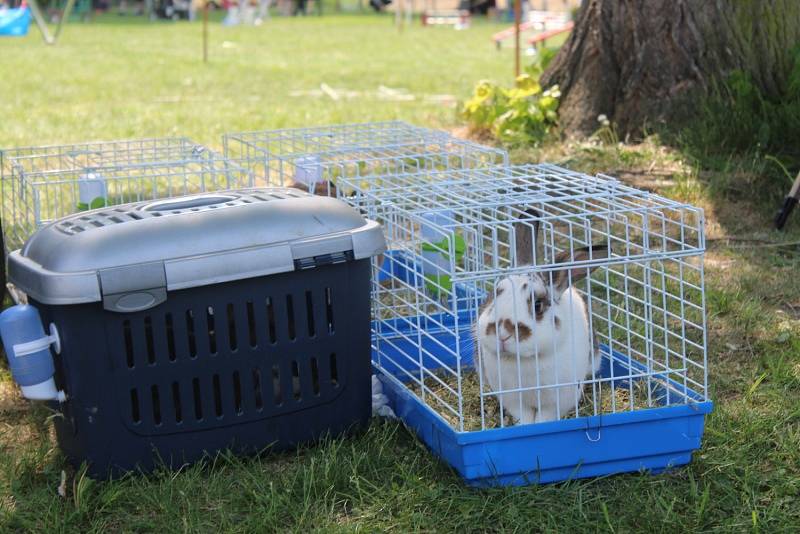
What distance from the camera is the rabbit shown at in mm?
2252

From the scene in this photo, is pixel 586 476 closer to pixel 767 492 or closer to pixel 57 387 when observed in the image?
pixel 767 492

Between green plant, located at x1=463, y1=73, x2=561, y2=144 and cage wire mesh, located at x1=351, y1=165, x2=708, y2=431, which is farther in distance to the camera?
green plant, located at x1=463, y1=73, x2=561, y2=144

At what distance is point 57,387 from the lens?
7.39 feet

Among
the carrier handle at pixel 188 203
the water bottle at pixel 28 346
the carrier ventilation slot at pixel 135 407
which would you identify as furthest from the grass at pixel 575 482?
the carrier handle at pixel 188 203

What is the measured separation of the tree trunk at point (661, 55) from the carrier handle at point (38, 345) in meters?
3.49

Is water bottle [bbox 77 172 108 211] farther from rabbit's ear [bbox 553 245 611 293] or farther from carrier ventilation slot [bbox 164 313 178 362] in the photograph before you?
rabbit's ear [bbox 553 245 611 293]

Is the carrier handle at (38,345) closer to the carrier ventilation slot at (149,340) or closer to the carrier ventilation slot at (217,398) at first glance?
the carrier ventilation slot at (149,340)

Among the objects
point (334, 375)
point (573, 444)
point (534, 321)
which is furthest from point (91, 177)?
point (573, 444)

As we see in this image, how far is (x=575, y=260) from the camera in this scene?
225 cm

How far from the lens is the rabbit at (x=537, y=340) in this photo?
7.39 feet

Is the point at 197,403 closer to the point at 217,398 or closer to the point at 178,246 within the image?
the point at 217,398

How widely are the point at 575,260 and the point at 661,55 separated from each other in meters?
2.95

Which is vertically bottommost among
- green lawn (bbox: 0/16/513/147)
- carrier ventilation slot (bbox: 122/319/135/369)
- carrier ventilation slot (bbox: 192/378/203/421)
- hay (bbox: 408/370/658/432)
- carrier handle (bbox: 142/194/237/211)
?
hay (bbox: 408/370/658/432)

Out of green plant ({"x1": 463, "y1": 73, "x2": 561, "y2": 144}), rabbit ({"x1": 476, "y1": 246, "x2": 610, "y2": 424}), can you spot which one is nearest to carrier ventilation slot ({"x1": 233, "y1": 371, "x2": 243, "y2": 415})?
rabbit ({"x1": 476, "y1": 246, "x2": 610, "y2": 424})
